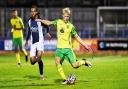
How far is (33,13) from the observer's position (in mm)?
17625

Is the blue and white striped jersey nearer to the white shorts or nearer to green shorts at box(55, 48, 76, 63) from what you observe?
the white shorts

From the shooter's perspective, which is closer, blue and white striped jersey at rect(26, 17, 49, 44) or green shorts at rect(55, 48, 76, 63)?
green shorts at rect(55, 48, 76, 63)

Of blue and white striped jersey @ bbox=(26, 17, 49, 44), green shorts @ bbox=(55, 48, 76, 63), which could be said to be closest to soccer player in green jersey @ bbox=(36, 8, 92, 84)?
green shorts @ bbox=(55, 48, 76, 63)

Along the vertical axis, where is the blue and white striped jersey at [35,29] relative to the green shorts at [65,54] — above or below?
above

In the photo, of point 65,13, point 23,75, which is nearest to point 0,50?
point 23,75

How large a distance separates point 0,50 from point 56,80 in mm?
23579

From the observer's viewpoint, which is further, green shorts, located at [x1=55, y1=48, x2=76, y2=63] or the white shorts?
the white shorts

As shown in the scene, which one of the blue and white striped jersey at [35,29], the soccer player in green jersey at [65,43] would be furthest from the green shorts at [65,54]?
the blue and white striped jersey at [35,29]

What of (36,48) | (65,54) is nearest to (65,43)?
(65,54)

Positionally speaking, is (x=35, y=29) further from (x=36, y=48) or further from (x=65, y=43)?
(x=65, y=43)

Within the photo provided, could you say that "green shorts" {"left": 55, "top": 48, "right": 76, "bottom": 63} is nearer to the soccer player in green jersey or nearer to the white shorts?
the soccer player in green jersey

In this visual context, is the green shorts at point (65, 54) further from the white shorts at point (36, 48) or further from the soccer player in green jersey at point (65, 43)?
the white shorts at point (36, 48)

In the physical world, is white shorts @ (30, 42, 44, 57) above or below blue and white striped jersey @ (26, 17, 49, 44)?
below

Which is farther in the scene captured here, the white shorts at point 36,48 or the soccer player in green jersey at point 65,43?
the white shorts at point 36,48
